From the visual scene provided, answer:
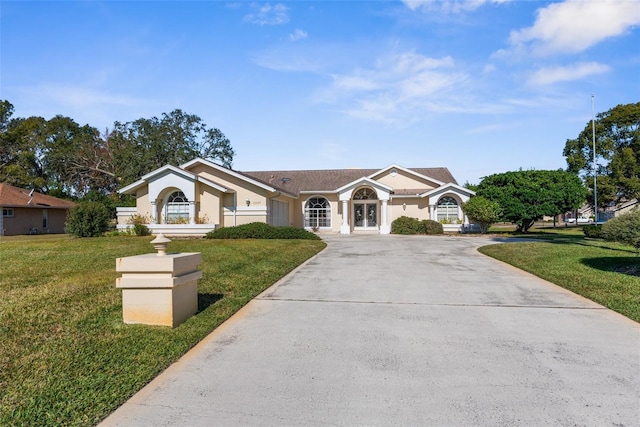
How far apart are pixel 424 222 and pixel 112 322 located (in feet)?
76.5

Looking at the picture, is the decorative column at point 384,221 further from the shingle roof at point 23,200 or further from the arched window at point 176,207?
the shingle roof at point 23,200

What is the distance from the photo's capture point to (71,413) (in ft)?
10.4

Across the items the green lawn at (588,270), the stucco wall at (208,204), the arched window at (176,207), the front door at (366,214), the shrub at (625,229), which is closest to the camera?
the green lawn at (588,270)

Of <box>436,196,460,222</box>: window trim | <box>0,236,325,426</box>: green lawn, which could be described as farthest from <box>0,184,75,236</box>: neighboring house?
<box>436,196,460,222</box>: window trim

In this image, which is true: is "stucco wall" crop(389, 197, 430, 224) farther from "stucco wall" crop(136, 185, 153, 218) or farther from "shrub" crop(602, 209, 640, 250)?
"shrub" crop(602, 209, 640, 250)

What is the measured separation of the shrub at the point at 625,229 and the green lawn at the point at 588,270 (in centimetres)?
81

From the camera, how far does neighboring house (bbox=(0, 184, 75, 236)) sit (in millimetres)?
30984

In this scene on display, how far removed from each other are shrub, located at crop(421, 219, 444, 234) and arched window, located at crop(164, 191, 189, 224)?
14.6 metres

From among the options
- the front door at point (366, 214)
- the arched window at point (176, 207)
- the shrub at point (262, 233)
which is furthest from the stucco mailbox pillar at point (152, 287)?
the front door at point (366, 214)

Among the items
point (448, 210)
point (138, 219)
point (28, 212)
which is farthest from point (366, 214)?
point (28, 212)

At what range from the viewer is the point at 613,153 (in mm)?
39375

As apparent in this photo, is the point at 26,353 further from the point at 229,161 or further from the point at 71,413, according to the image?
the point at 229,161

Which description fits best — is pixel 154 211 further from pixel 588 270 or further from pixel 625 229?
pixel 625 229

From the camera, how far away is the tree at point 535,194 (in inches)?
1016
